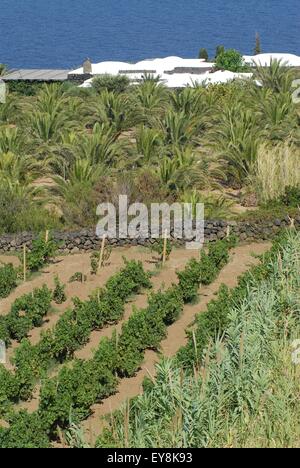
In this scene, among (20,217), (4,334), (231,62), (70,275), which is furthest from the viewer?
(231,62)

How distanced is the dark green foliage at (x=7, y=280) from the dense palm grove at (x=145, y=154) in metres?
2.41

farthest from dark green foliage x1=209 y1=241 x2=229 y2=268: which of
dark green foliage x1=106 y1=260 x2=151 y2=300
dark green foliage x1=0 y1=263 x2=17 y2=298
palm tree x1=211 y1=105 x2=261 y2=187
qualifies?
palm tree x1=211 y1=105 x2=261 y2=187

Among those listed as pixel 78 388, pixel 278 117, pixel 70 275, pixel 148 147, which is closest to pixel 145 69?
pixel 278 117

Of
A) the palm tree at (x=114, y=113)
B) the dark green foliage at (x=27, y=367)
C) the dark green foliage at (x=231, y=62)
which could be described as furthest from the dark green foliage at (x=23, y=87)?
the dark green foliage at (x=27, y=367)

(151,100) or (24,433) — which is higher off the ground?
(151,100)

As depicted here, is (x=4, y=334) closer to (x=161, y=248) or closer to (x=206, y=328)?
(x=206, y=328)

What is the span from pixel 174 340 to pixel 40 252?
3.48m

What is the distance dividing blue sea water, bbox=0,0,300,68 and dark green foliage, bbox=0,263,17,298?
2080 inches

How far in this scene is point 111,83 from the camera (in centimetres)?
3020

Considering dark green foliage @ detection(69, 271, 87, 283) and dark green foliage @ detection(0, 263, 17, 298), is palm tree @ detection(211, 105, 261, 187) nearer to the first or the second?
dark green foliage @ detection(69, 271, 87, 283)

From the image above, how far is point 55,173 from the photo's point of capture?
19734 mm

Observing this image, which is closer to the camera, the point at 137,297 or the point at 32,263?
the point at 137,297

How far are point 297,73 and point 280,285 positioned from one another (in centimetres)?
2068

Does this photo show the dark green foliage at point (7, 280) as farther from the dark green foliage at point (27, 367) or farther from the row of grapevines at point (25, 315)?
the dark green foliage at point (27, 367)
